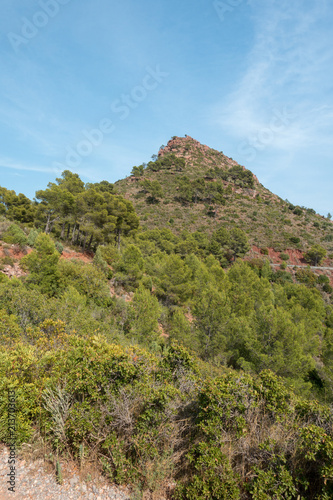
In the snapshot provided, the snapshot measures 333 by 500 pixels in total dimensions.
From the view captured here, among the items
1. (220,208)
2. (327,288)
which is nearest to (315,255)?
(327,288)

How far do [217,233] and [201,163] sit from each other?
53046 mm

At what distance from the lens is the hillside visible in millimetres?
48713

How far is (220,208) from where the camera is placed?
58125mm

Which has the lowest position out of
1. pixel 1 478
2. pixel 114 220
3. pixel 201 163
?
pixel 1 478

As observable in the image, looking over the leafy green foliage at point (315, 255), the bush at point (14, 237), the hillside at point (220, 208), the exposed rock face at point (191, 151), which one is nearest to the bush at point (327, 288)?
the leafy green foliage at point (315, 255)

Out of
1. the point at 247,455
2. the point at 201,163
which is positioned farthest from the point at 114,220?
the point at 201,163

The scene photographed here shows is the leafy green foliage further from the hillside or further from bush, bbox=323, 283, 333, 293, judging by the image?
bush, bbox=323, 283, 333, 293

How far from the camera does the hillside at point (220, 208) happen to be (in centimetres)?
4871

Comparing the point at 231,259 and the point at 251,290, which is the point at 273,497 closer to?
the point at 251,290

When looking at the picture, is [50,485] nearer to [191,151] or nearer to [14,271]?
[14,271]

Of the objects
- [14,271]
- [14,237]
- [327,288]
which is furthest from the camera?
[327,288]

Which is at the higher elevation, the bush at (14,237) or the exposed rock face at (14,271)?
the bush at (14,237)

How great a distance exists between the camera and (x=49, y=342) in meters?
6.04

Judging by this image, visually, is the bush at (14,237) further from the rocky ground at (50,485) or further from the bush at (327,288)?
the bush at (327,288)
